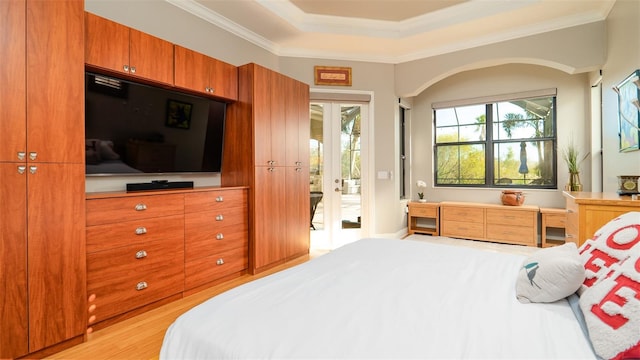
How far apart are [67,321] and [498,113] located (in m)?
5.76

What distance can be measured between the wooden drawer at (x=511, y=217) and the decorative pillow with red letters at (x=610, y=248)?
351 centimetres

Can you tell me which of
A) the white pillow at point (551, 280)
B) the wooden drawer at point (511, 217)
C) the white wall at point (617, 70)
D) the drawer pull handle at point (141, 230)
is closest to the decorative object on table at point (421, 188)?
the wooden drawer at point (511, 217)

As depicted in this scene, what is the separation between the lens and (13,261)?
1676 millimetres

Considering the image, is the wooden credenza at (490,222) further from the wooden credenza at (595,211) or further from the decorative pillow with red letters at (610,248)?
the decorative pillow with red letters at (610,248)

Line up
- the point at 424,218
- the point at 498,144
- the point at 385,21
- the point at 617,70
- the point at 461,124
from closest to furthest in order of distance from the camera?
the point at 617,70
the point at 385,21
the point at 498,144
the point at 461,124
the point at 424,218

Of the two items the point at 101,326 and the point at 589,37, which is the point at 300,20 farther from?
the point at 101,326

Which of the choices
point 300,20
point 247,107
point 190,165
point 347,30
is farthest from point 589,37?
point 190,165

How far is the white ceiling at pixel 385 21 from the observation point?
3.26 meters

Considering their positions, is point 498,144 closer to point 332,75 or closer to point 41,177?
point 332,75

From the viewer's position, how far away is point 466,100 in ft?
16.7

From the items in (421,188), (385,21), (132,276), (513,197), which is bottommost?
(132,276)

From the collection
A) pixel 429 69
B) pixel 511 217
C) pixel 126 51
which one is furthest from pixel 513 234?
pixel 126 51

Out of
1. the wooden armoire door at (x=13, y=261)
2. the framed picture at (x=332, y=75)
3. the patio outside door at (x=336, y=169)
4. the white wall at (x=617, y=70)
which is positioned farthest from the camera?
the patio outside door at (x=336, y=169)

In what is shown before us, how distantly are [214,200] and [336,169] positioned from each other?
6.70 feet
